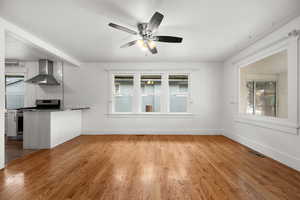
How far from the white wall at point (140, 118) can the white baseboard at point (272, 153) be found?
1395mm

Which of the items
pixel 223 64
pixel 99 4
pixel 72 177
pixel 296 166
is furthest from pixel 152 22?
pixel 223 64

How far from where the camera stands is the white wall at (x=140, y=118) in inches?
212

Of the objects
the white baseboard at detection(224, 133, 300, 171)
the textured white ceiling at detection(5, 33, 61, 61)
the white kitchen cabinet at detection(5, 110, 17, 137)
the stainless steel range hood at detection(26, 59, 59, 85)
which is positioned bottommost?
the white baseboard at detection(224, 133, 300, 171)

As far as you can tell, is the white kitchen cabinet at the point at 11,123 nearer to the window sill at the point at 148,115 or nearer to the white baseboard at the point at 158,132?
the white baseboard at the point at 158,132

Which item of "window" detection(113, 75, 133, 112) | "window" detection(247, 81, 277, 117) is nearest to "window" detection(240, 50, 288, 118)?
"window" detection(247, 81, 277, 117)

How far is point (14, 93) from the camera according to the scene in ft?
18.0

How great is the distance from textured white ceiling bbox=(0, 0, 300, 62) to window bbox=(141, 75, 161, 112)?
5.78 feet

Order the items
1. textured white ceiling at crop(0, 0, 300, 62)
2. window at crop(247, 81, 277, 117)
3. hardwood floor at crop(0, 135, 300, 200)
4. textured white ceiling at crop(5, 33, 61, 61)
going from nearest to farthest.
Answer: hardwood floor at crop(0, 135, 300, 200) → textured white ceiling at crop(0, 0, 300, 62) → window at crop(247, 81, 277, 117) → textured white ceiling at crop(5, 33, 61, 61)

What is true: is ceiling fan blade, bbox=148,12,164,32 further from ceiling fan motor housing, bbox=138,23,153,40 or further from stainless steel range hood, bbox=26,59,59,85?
stainless steel range hood, bbox=26,59,59,85

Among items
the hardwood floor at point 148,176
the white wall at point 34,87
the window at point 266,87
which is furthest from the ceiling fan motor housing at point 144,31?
the white wall at point 34,87

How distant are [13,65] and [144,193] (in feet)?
19.9

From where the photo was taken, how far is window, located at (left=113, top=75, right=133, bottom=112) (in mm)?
5582

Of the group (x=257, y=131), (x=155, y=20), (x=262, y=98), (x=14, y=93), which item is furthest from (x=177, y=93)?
(x=14, y=93)

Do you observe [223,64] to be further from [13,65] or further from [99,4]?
[13,65]
